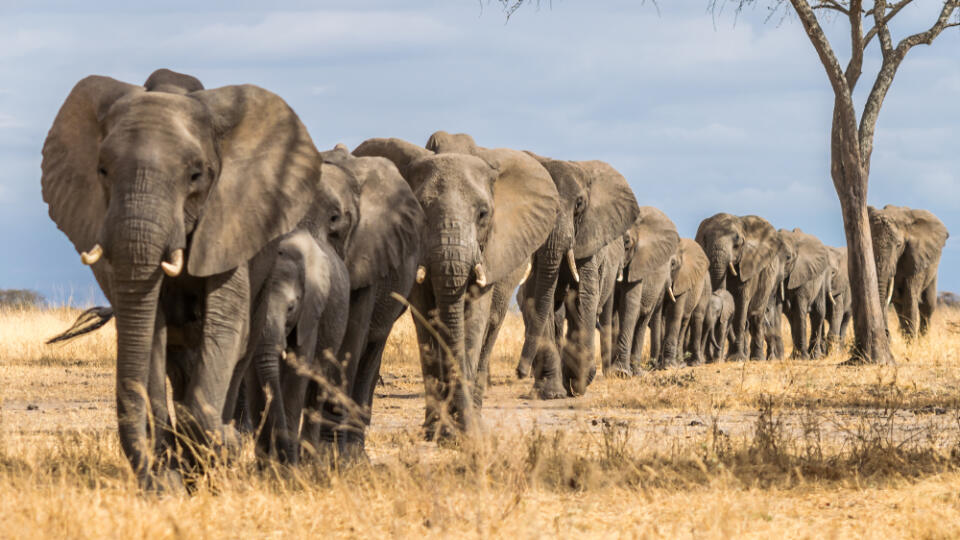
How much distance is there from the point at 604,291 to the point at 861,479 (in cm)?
976

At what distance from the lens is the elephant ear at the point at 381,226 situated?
31.3 ft

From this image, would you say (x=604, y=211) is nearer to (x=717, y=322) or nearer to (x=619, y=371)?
(x=619, y=371)

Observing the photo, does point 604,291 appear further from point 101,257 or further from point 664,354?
point 101,257

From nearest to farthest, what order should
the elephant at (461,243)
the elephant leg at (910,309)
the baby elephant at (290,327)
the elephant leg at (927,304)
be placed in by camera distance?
the baby elephant at (290,327)
the elephant at (461,243)
the elephant leg at (910,309)
the elephant leg at (927,304)

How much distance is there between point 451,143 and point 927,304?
2082cm

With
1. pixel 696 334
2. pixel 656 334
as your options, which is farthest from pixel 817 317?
pixel 656 334

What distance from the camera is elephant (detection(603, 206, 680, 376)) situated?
65.5 feet

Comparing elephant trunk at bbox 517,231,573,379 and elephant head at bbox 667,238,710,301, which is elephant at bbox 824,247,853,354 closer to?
elephant head at bbox 667,238,710,301

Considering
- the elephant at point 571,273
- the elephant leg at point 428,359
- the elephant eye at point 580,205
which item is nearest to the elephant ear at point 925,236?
the elephant at point 571,273

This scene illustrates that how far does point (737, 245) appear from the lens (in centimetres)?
2698

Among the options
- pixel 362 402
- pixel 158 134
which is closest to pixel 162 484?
pixel 158 134

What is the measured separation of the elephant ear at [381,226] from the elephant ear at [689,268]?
14183mm

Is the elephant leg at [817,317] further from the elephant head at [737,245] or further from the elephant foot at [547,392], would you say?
the elephant foot at [547,392]

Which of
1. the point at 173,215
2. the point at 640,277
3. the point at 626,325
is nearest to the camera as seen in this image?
the point at 173,215
